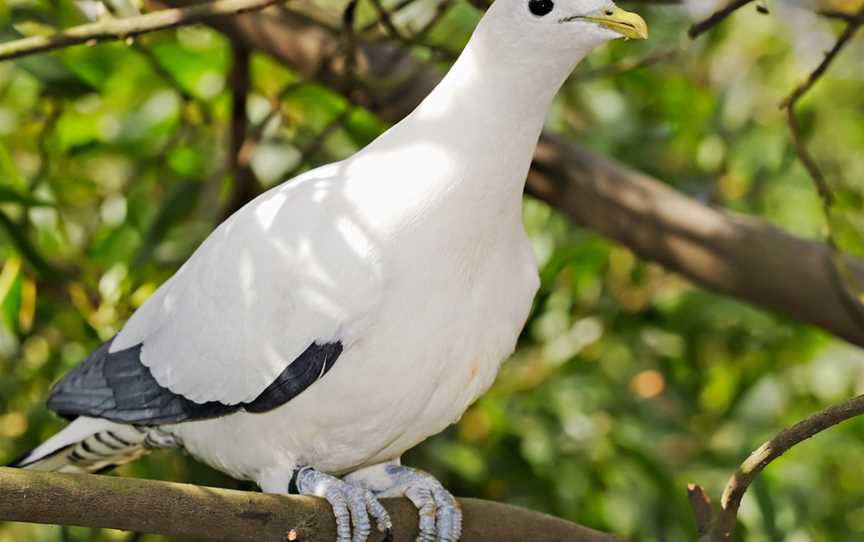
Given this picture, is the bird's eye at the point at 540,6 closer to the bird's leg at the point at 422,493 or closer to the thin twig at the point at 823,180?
the thin twig at the point at 823,180

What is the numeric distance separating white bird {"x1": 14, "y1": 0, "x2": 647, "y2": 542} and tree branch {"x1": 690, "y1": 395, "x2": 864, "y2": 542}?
0.37 meters

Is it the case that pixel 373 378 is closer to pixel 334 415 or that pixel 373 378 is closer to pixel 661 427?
pixel 334 415

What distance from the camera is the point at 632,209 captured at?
8.54 ft

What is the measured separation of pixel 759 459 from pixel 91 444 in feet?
3.69

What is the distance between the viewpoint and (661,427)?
2809 mm

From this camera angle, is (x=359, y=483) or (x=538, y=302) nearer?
(x=359, y=483)

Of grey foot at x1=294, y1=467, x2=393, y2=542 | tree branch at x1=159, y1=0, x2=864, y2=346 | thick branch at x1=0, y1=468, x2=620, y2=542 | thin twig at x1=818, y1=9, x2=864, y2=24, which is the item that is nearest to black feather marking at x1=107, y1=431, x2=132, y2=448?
grey foot at x1=294, y1=467, x2=393, y2=542

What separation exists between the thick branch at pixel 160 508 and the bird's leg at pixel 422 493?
0.18 m

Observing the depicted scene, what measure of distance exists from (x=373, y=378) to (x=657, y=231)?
1.07 m

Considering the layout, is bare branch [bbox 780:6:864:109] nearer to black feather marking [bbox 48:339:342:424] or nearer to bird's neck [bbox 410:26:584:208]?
bird's neck [bbox 410:26:584:208]

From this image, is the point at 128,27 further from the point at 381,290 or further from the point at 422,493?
the point at 422,493

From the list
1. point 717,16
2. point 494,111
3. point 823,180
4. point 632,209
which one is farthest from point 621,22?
point 632,209

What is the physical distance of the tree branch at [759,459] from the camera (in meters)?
1.56

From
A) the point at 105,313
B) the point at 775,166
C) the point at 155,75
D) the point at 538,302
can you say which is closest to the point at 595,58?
the point at 775,166
